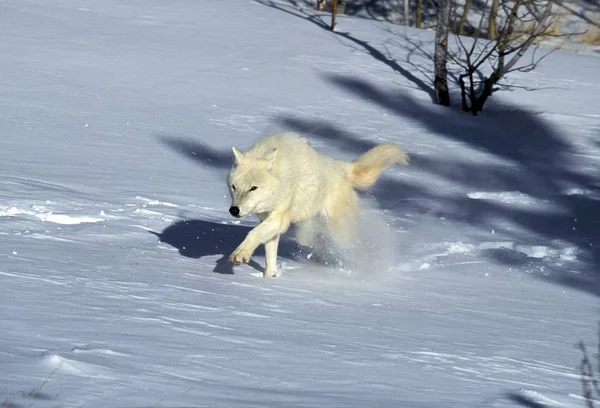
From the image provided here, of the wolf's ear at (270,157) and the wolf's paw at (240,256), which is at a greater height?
the wolf's ear at (270,157)

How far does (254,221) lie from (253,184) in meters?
3.66

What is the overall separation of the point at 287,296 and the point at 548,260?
4174mm

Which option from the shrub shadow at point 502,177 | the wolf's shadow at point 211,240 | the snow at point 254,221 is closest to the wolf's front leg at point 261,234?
the snow at point 254,221

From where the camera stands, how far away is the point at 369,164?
26.2ft

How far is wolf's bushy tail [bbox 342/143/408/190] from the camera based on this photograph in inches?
313

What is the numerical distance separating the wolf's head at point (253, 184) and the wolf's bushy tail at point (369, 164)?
1.35 metres

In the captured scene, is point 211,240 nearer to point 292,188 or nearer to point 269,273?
point 269,273

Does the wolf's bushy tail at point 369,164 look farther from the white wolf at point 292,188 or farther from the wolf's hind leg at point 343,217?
the wolf's hind leg at point 343,217

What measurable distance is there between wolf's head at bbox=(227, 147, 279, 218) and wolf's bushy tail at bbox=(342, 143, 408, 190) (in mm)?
1345

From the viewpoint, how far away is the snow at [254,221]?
4.12 meters

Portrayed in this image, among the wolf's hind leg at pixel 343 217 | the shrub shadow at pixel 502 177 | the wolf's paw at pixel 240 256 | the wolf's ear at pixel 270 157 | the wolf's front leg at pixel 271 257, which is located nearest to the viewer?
the wolf's paw at pixel 240 256

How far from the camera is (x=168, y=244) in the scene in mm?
7922

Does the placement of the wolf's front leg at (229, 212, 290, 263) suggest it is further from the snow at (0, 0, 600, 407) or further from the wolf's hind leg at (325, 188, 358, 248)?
the wolf's hind leg at (325, 188, 358, 248)

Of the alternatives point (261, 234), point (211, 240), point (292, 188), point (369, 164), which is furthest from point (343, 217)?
point (211, 240)
